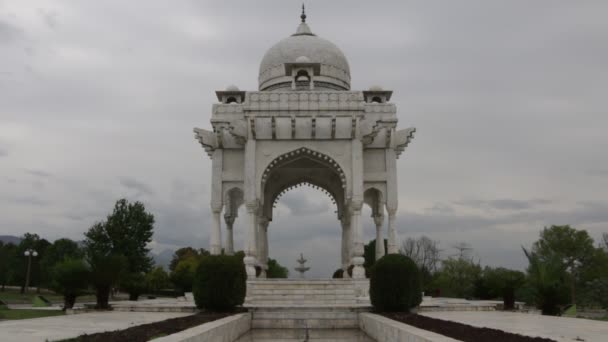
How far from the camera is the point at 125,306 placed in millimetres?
14828

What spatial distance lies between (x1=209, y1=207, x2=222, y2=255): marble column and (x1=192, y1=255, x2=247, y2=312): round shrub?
7413 millimetres

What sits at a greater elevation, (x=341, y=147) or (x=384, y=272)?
(x=341, y=147)

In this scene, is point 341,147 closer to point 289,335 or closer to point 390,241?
point 390,241

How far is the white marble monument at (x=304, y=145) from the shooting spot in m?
19.3

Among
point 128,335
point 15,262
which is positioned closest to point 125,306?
point 128,335

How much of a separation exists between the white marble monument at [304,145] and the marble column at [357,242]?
0.03 meters

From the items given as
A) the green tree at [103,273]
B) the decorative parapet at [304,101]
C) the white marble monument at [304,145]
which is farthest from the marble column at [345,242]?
the green tree at [103,273]

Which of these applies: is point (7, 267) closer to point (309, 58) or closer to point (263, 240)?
point (263, 240)

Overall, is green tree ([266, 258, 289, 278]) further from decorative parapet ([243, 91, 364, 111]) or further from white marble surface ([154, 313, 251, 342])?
white marble surface ([154, 313, 251, 342])

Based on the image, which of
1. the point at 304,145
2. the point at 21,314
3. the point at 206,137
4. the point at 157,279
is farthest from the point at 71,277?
the point at 157,279

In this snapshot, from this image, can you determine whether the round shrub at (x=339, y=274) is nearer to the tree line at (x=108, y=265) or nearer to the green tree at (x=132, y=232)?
the tree line at (x=108, y=265)

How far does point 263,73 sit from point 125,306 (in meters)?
14.3

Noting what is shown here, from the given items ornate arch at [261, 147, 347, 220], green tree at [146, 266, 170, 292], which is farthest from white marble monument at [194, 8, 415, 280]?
green tree at [146, 266, 170, 292]

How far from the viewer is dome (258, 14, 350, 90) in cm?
2452
